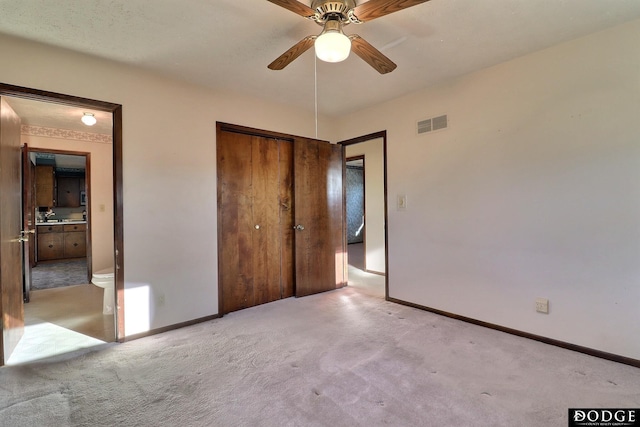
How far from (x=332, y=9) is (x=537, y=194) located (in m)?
2.20

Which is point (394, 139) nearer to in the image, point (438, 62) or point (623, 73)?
point (438, 62)

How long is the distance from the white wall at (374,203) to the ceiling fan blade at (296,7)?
11.5ft

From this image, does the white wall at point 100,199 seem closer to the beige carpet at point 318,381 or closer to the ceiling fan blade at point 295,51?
the beige carpet at point 318,381

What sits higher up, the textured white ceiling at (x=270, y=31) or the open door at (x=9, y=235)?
the textured white ceiling at (x=270, y=31)

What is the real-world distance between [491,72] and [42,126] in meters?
5.68

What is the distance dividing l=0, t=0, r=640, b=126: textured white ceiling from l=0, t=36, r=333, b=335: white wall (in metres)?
0.18

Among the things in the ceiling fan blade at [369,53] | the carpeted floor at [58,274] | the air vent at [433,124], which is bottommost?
the carpeted floor at [58,274]

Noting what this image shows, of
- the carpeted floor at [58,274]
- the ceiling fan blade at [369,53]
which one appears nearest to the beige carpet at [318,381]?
the ceiling fan blade at [369,53]

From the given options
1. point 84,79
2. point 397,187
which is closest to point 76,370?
point 84,79

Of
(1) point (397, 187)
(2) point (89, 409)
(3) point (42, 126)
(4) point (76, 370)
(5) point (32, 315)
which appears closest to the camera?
(2) point (89, 409)

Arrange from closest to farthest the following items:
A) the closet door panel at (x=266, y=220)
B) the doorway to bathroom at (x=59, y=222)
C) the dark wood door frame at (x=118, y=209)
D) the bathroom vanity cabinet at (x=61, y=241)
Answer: the dark wood door frame at (x=118, y=209)
the closet door panel at (x=266, y=220)
the doorway to bathroom at (x=59, y=222)
the bathroom vanity cabinet at (x=61, y=241)

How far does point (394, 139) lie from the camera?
140 inches

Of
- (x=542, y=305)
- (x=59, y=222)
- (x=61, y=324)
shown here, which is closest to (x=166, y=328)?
A: (x=61, y=324)

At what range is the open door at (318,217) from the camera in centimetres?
384
